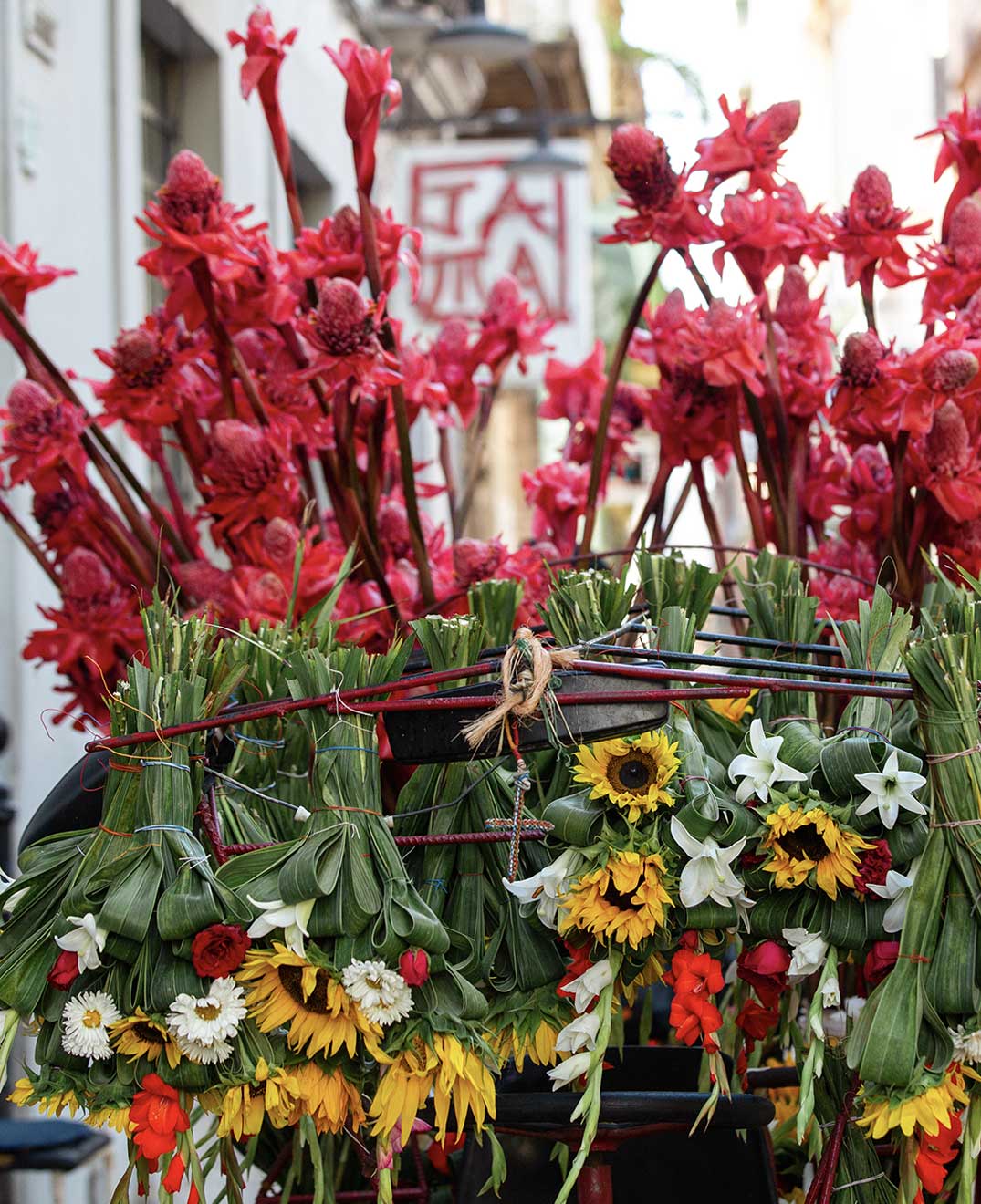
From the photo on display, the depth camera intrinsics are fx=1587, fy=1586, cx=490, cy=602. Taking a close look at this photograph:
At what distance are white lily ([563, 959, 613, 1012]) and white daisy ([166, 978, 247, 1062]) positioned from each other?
26 centimetres

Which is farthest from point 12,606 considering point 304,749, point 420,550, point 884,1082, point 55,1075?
point 884,1082

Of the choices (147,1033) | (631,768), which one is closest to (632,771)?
(631,768)

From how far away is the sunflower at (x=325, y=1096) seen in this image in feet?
3.97

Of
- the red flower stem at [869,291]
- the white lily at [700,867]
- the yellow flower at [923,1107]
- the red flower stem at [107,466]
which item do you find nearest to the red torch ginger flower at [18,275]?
the red flower stem at [107,466]

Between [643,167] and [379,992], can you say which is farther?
[643,167]

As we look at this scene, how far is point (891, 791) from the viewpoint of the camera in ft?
4.04

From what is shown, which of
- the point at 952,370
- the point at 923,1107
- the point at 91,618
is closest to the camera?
the point at 923,1107

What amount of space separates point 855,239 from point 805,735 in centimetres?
83

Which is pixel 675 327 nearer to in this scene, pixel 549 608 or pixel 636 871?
pixel 549 608

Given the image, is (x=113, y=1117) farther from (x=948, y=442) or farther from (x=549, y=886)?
(x=948, y=442)

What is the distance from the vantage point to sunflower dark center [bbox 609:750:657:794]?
1.25 meters

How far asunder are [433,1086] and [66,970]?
12.0 inches

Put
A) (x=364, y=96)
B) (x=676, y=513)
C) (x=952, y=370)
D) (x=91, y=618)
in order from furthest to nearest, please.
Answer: (x=676, y=513) → (x=91, y=618) → (x=364, y=96) → (x=952, y=370)

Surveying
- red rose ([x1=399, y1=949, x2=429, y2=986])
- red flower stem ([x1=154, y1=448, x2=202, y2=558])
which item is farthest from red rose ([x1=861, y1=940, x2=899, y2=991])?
red flower stem ([x1=154, y1=448, x2=202, y2=558])
